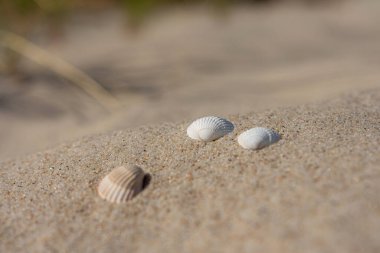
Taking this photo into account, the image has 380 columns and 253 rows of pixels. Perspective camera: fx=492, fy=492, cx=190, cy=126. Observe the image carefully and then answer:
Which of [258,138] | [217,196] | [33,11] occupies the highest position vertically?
[33,11]

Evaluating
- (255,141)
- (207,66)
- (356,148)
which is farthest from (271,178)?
(207,66)

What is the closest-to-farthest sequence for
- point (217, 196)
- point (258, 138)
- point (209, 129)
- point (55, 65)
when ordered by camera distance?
point (217, 196), point (258, 138), point (209, 129), point (55, 65)

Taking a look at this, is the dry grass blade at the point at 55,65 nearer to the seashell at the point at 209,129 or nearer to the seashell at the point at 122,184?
the seashell at the point at 209,129

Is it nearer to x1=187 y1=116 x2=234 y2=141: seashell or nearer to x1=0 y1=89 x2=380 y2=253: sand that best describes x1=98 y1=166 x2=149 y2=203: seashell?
x1=0 y1=89 x2=380 y2=253: sand

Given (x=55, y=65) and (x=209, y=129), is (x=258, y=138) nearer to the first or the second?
(x=209, y=129)

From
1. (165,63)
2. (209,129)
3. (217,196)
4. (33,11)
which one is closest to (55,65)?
(33,11)

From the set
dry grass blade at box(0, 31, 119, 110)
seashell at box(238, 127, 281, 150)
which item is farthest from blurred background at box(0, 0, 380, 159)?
seashell at box(238, 127, 281, 150)

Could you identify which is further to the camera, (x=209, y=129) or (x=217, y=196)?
(x=209, y=129)
